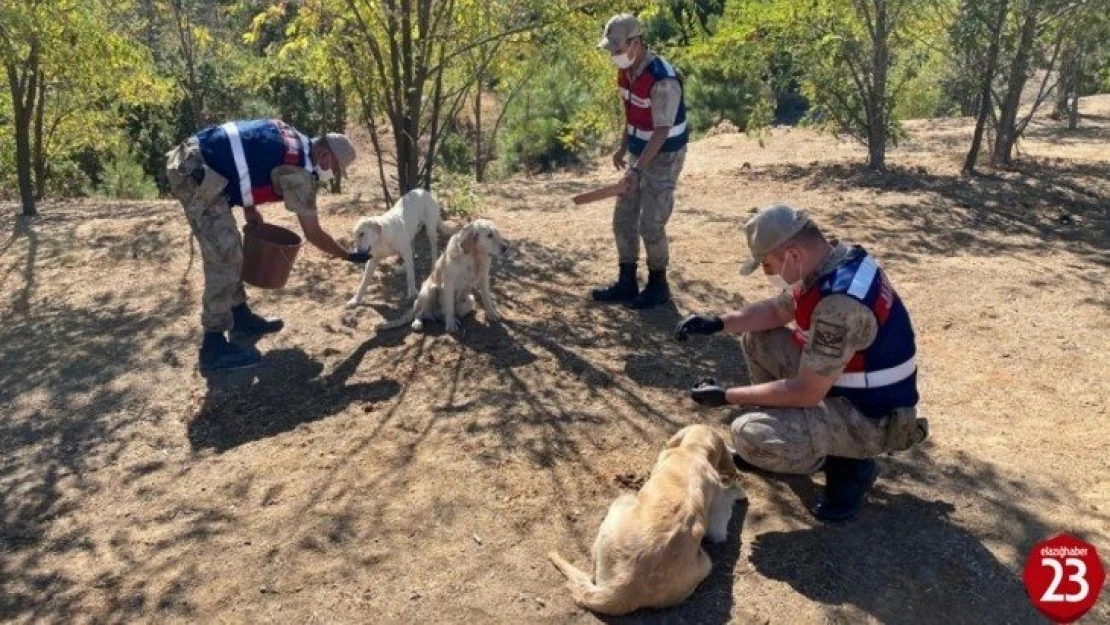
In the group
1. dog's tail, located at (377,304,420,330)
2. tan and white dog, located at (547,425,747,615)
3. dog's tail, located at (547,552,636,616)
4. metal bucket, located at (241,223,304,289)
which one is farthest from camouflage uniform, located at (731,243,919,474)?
metal bucket, located at (241,223,304,289)

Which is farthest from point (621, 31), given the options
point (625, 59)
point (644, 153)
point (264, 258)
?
point (264, 258)

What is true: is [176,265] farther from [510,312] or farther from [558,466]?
[558,466]

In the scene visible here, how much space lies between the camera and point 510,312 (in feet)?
20.8

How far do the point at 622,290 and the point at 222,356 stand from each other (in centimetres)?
265

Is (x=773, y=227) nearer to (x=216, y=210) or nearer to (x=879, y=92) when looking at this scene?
(x=216, y=210)

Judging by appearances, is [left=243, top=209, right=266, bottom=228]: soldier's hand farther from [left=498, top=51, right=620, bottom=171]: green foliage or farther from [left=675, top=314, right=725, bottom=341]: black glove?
[left=498, top=51, right=620, bottom=171]: green foliage

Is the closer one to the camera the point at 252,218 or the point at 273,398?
the point at 273,398

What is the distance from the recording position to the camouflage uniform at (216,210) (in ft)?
17.2

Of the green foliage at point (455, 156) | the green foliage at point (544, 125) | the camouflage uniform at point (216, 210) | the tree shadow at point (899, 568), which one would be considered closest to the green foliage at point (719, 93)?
the green foliage at point (544, 125)

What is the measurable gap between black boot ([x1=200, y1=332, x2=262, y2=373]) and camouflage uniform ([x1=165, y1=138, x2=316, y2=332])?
75 millimetres

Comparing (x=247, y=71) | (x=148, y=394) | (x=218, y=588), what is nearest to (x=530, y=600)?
(x=218, y=588)

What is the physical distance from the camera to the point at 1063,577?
3434 millimetres

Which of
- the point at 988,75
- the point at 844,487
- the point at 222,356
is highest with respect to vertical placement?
the point at 988,75

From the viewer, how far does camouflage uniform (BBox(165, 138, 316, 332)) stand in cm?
524
